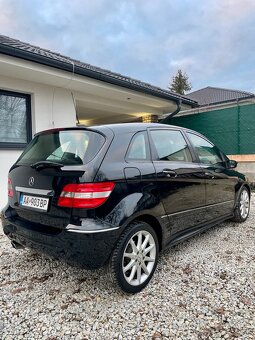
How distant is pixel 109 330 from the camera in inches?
80.6

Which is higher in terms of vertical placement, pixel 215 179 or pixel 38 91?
pixel 38 91

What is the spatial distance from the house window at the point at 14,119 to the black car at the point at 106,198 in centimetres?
303

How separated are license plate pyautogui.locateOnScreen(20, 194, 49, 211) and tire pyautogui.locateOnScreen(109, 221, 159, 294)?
28.8 inches

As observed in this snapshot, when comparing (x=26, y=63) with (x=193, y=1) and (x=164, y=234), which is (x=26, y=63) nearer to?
(x=164, y=234)

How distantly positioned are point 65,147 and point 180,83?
44.5 meters

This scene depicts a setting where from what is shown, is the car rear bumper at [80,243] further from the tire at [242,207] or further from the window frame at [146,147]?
the tire at [242,207]

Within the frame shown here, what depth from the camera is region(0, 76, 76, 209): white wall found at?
552 centimetres

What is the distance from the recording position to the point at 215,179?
3.82 m

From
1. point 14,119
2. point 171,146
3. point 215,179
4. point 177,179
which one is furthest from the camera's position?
point 14,119

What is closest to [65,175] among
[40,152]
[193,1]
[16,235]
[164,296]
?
[40,152]

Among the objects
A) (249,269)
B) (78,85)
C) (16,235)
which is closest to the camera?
(16,235)

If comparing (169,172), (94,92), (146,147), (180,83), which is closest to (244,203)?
(169,172)

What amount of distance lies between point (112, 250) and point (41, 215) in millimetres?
711

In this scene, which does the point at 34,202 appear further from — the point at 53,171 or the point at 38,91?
the point at 38,91
